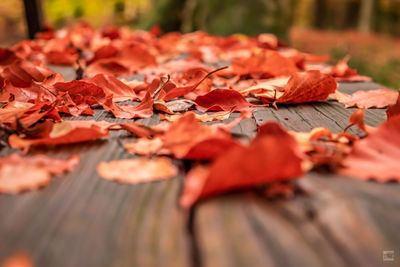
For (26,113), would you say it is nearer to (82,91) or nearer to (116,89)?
(82,91)

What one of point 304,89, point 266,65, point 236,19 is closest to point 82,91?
point 304,89

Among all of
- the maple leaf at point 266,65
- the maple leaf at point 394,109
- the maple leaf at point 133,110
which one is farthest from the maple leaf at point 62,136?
the maple leaf at point 266,65

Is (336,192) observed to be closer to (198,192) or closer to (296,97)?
(198,192)

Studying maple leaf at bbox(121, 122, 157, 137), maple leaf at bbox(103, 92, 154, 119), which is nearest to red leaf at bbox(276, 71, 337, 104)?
maple leaf at bbox(103, 92, 154, 119)

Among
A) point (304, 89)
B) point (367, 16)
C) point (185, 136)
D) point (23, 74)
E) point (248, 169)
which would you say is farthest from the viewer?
point (367, 16)

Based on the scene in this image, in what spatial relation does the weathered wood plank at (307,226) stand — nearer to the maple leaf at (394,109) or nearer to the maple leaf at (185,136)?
the maple leaf at (185,136)

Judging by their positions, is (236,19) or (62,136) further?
(236,19)

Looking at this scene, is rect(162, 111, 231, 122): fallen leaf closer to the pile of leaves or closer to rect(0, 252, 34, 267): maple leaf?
the pile of leaves

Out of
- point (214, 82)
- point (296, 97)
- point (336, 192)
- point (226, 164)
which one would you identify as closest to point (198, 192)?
point (226, 164)
